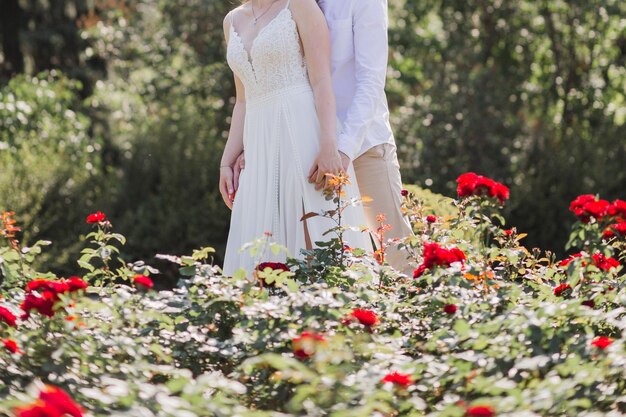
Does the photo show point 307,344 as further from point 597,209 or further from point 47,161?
point 47,161

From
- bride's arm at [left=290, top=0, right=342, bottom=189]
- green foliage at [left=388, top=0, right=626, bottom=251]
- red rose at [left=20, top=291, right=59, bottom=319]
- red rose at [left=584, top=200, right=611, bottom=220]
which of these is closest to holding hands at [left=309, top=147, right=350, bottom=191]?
bride's arm at [left=290, top=0, right=342, bottom=189]

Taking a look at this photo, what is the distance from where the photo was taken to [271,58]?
3.34m

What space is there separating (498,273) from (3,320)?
1571mm

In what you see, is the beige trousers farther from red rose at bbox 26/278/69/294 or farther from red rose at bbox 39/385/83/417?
red rose at bbox 39/385/83/417

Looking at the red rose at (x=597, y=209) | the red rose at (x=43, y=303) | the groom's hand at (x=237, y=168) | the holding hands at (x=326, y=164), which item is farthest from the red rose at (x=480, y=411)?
the groom's hand at (x=237, y=168)

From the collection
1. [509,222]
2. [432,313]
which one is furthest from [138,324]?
[509,222]

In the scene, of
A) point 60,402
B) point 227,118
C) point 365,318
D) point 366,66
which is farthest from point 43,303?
point 227,118

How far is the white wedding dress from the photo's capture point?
10.9ft

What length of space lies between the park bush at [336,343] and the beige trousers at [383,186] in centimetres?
65

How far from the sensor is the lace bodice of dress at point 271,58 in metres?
3.30

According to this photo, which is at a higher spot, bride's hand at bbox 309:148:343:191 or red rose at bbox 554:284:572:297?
bride's hand at bbox 309:148:343:191

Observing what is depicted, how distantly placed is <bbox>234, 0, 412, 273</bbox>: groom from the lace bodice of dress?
0.18 meters

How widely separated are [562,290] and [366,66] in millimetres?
1046

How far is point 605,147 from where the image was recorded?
7449mm
